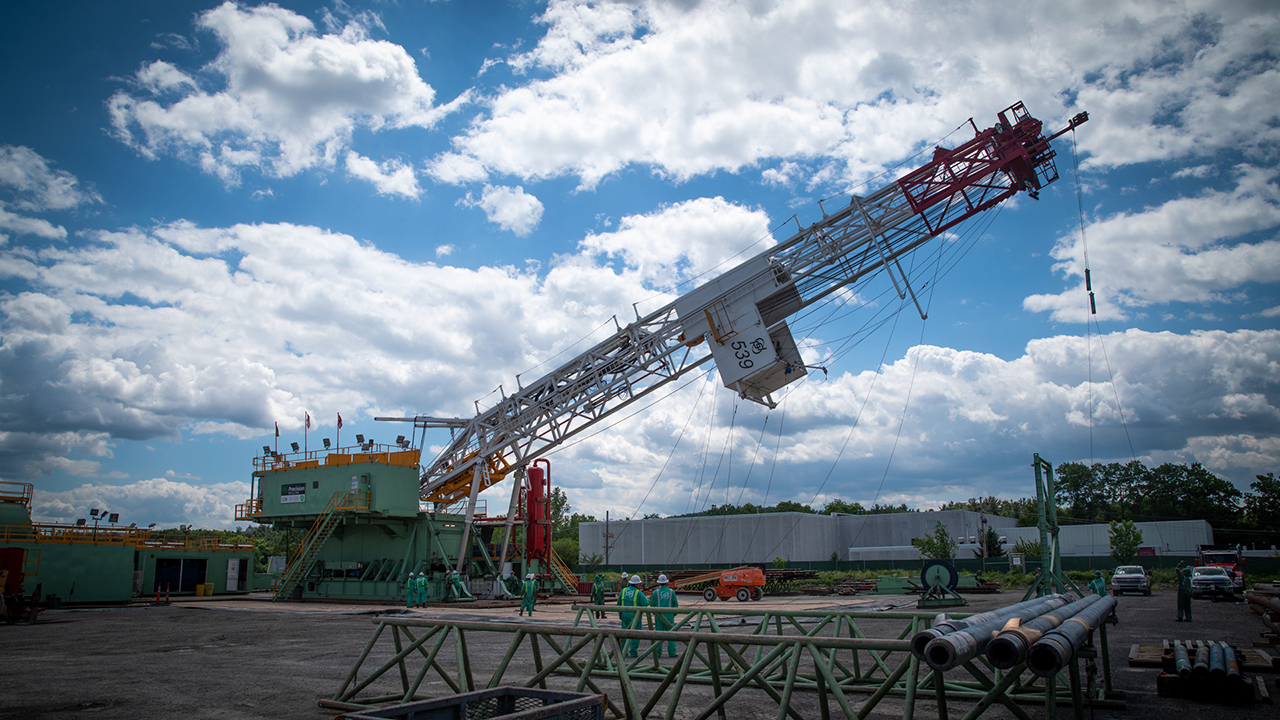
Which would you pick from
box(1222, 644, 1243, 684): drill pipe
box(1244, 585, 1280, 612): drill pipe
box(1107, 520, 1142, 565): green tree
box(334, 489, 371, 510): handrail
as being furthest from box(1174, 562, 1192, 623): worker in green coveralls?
box(1107, 520, 1142, 565): green tree

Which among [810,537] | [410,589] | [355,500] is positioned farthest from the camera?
[810,537]

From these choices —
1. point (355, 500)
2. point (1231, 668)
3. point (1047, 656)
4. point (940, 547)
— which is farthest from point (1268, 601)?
point (940, 547)

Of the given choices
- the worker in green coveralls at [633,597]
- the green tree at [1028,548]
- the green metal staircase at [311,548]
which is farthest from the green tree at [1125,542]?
the green metal staircase at [311,548]

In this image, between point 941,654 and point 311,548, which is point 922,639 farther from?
point 311,548

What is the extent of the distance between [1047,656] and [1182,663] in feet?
22.7

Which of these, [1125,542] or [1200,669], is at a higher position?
[1200,669]

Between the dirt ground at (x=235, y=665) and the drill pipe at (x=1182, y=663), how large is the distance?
0.42 m

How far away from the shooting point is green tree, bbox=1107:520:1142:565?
4791 centimetres

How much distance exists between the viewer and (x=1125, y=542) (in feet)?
161

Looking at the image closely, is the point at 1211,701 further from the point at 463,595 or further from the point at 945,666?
the point at 463,595

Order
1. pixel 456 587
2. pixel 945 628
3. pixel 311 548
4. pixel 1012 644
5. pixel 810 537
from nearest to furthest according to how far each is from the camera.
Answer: pixel 1012 644 < pixel 945 628 < pixel 456 587 < pixel 311 548 < pixel 810 537

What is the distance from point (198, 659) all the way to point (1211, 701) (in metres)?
15.6

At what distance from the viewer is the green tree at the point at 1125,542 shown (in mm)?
47912

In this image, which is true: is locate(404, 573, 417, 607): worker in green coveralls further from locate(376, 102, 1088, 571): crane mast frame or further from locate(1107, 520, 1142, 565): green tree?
locate(1107, 520, 1142, 565): green tree
